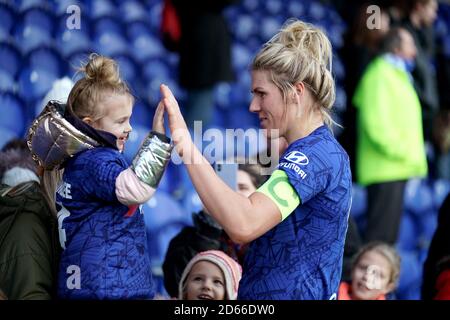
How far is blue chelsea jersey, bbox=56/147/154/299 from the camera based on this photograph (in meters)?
2.73

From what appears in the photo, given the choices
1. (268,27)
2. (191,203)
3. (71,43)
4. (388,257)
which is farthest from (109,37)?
(388,257)

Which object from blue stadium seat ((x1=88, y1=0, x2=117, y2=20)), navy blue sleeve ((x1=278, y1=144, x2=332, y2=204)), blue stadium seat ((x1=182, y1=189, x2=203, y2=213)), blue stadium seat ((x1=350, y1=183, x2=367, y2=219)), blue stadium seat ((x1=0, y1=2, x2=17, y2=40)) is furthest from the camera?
blue stadium seat ((x1=88, y1=0, x2=117, y2=20))

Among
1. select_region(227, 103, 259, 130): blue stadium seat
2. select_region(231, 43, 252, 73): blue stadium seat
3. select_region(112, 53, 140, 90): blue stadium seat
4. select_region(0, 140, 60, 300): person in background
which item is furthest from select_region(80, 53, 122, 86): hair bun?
select_region(231, 43, 252, 73): blue stadium seat

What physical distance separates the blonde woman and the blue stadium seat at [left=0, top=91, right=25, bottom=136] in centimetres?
281

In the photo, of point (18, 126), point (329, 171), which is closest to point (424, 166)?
point (18, 126)

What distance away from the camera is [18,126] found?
17.5 feet

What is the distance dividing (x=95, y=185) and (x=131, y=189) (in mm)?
154

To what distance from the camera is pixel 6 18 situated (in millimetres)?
6262

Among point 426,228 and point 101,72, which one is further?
point 426,228

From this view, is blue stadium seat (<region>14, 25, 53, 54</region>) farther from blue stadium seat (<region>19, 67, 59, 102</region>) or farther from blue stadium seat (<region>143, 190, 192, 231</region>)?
blue stadium seat (<region>143, 190, 192, 231</region>)

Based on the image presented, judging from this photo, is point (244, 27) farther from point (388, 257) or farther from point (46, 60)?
point (388, 257)

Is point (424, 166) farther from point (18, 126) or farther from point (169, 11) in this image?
point (18, 126)

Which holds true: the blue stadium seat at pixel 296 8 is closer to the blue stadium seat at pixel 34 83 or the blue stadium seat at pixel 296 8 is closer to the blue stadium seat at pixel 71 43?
the blue stadium seat at pixel 71 43

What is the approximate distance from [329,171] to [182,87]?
151 inches
